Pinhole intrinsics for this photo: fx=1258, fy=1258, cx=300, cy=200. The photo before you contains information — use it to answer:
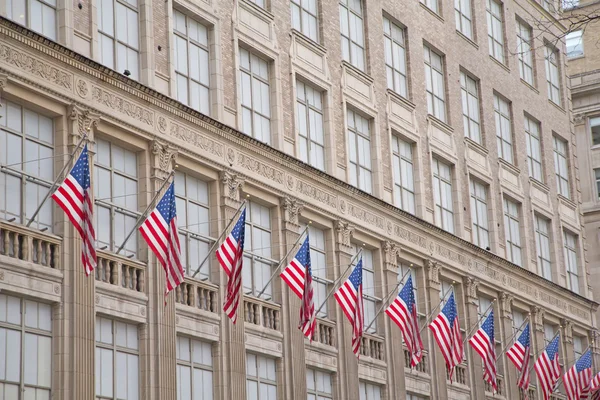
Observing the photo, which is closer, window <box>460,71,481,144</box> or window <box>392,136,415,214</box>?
window <box>392,136,415,214</box>

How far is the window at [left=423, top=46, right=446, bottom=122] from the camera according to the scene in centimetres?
4866

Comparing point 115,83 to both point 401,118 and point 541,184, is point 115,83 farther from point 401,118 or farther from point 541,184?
point 541,184

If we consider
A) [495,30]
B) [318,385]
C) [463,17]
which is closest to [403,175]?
[318,385]

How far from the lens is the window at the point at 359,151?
4217cm

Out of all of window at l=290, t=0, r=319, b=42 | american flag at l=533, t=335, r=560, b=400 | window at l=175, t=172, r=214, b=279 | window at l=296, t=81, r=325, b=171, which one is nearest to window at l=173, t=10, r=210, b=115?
window at l=175, t=172, r=214, b=279

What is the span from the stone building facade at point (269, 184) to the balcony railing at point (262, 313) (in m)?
0.08

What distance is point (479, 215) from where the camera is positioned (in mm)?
51281

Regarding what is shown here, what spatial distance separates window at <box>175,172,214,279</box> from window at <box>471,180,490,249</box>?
1823cm

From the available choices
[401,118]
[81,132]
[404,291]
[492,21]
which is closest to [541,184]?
[492,21]

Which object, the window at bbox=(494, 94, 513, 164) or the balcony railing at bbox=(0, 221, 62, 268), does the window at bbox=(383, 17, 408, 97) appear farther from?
the balcony railing at bbox=(0, 221, 62, 268)

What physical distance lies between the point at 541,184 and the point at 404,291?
22.8 meters

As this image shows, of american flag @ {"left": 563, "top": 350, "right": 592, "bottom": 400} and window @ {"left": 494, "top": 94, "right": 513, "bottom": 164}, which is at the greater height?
window @ {"left": 494, "top": 94, "right": 513, "bottom": 164}

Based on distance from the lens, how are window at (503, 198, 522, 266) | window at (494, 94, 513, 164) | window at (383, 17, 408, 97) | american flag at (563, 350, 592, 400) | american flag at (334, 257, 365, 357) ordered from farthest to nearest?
1. window at (494, 94, 513, 164)
2. window at (503, 198, 522, 266)
3. window at (383, 17, 408, 97)
4. american flag at (563, 350, 592, 400)
5. american flag at (334, 257, 365, 357)

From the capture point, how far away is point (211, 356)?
109 feet
